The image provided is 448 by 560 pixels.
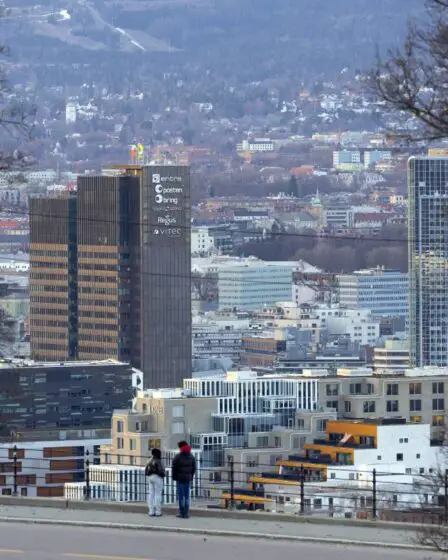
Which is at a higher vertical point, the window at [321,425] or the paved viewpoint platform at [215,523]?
the paved viewpoint platform at [215,523]

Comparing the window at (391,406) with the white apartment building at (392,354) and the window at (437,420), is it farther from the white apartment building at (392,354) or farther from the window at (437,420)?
the white apartment building at (392,354)

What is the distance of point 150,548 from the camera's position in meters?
17.2

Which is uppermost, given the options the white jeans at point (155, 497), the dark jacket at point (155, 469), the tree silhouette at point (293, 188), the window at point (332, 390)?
the tree silhouette at point (293, 188)

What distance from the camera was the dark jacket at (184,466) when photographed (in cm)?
1917

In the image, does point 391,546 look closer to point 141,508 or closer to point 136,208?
point 141,508

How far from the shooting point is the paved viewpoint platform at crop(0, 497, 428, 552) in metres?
17.7

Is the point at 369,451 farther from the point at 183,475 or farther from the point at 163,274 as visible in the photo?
the point at 163,274

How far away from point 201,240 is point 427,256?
4000cm

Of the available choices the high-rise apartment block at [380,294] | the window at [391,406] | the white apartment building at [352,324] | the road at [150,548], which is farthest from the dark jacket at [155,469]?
the high-rise apartment block at [380,294]

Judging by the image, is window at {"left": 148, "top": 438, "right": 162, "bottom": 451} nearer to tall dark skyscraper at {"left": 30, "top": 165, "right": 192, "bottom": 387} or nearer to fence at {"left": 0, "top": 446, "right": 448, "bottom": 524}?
fence at {"left": 0, "top": 446, "right": 448, "bottom": 524}

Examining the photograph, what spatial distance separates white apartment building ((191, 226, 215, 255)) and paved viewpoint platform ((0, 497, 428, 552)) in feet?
359

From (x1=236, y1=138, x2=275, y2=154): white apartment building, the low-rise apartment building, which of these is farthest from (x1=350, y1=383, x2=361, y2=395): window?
(x1=236, y1=138, x2=275, y2=154): white apartment building

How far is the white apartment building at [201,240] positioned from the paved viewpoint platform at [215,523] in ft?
Result: 359

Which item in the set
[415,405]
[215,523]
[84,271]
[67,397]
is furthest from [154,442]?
[84,271]
